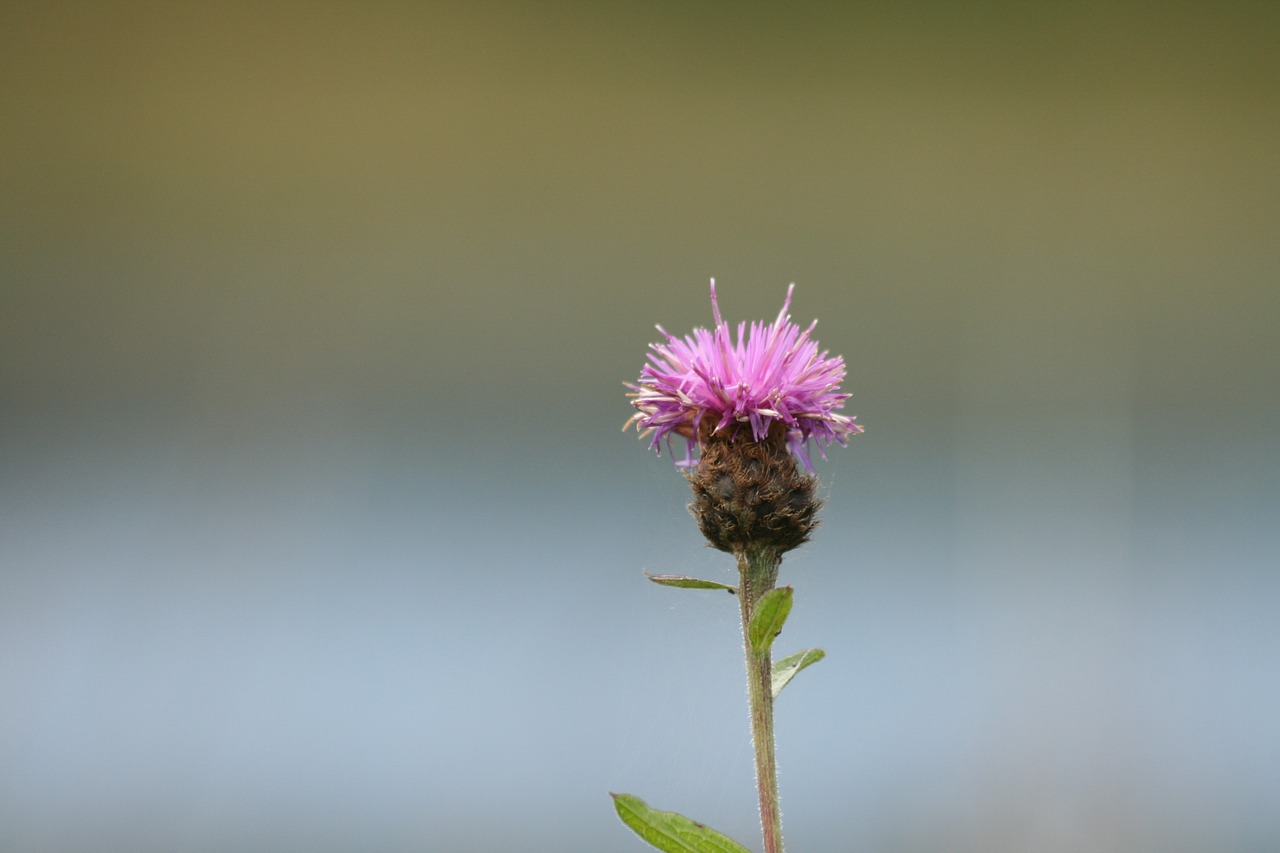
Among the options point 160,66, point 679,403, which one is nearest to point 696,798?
point 679,403

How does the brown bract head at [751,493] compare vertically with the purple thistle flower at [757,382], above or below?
below

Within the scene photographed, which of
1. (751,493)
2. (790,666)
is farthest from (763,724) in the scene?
(751,493)

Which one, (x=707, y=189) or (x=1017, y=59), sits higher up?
(x=1017, y=59)

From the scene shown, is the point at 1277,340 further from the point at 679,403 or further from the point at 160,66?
the point at 160,66

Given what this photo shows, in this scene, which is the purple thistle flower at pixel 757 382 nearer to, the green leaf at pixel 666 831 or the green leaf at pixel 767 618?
the green leaf at pixel 767 618

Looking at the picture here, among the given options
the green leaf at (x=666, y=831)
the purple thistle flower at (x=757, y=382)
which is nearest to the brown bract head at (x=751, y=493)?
the purple thistle flower at (x=757, y=382)

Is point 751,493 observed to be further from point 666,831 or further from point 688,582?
point 666,831
